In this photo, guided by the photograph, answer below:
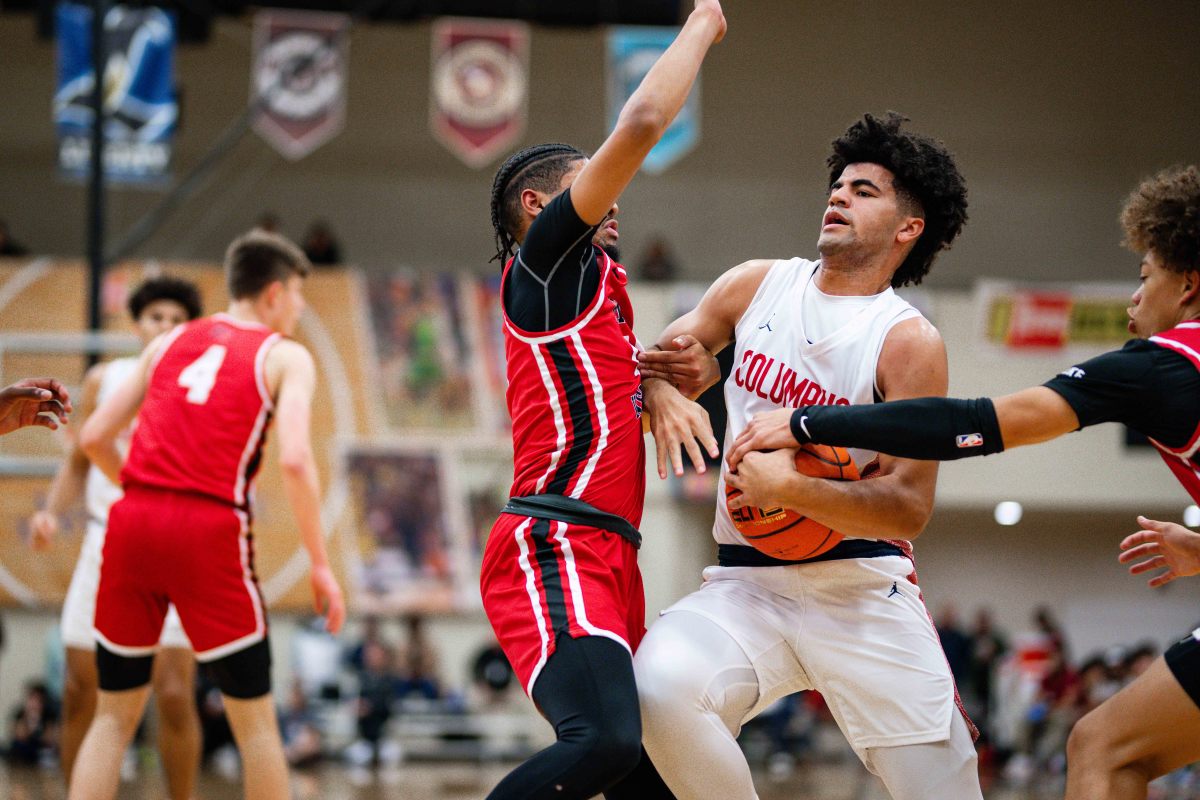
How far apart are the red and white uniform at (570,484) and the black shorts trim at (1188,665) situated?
4.62 feet

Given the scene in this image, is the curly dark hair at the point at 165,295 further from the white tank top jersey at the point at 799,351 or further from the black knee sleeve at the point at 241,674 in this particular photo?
the white tank top jersey at the point at 799,351

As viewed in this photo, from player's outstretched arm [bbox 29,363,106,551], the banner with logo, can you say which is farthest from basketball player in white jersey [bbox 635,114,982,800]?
the banner with logo

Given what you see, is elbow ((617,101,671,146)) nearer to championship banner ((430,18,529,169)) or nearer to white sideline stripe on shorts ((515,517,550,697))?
white sideline stripe on shorts ((515,517,550,697))

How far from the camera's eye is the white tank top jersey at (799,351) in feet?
11.7

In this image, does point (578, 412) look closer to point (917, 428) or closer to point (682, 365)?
point (682, 365)

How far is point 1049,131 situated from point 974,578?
6.04m

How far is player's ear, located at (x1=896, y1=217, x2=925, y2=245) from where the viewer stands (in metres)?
3.74

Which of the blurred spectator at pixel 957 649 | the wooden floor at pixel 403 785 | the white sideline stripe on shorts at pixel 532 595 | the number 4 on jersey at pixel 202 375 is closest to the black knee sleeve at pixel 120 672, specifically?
the number 4 on jersey at pixel 202 375

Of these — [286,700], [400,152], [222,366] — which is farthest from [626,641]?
[400,152]

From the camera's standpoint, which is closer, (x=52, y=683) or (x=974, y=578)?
(x=52, y=683)

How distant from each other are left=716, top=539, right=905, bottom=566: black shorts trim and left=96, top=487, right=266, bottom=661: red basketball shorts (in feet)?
6.20

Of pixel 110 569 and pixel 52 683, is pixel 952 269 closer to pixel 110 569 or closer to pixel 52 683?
pixel 52 683

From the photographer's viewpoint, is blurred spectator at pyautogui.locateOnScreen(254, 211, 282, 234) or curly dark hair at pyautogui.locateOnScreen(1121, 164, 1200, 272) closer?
curly dark hair at pyautogui.locateOnScreen(1121, 164, 1200, 272)

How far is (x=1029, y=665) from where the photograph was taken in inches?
602
